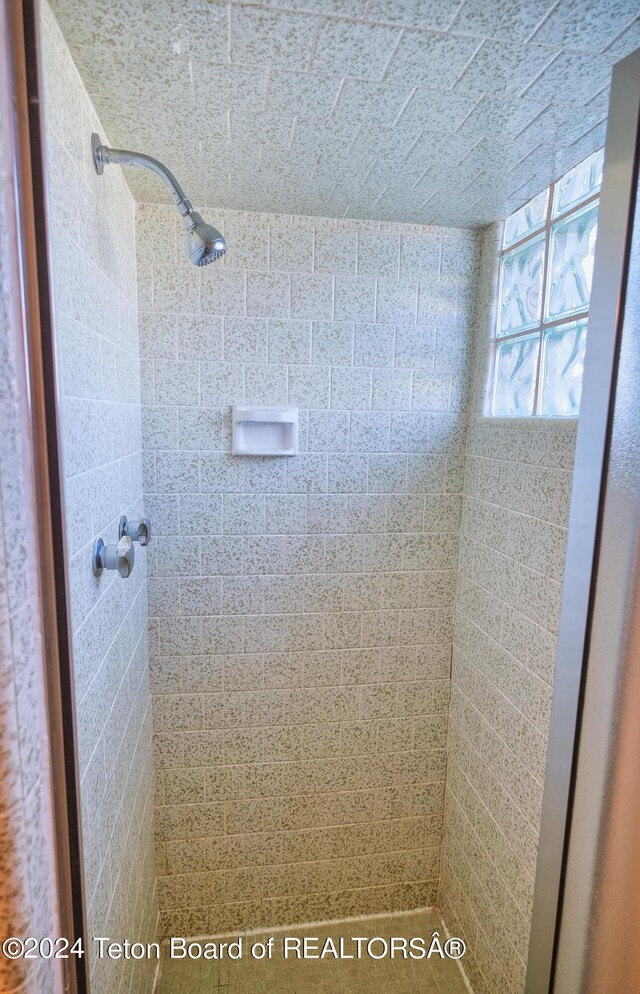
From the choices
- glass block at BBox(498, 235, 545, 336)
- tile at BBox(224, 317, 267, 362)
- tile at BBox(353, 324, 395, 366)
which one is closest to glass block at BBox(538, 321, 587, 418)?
glass block at BBox(498, 235, 545, 336)

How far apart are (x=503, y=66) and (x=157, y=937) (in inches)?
95.0

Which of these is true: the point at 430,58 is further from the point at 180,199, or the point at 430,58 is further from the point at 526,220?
the point at 526,220

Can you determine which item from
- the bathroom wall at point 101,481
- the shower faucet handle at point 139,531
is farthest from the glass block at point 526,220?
the shower faucet handle at point 139,531

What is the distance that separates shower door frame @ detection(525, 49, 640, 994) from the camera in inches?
24.0

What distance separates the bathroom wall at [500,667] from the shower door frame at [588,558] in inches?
15.1

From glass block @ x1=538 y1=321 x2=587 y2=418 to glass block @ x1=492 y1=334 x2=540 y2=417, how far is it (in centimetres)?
4

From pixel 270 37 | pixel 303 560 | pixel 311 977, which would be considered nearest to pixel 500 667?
pixel 303 560

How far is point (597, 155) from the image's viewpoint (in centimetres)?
103

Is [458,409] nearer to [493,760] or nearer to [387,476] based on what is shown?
[387,476]

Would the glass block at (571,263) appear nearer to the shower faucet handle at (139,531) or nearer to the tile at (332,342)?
the tile at (332,342)

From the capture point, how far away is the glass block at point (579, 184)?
1038 millimetres

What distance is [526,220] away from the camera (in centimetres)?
127

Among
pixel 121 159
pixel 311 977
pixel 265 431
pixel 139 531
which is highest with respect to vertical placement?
pixel 121 159

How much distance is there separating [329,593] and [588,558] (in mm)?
934
